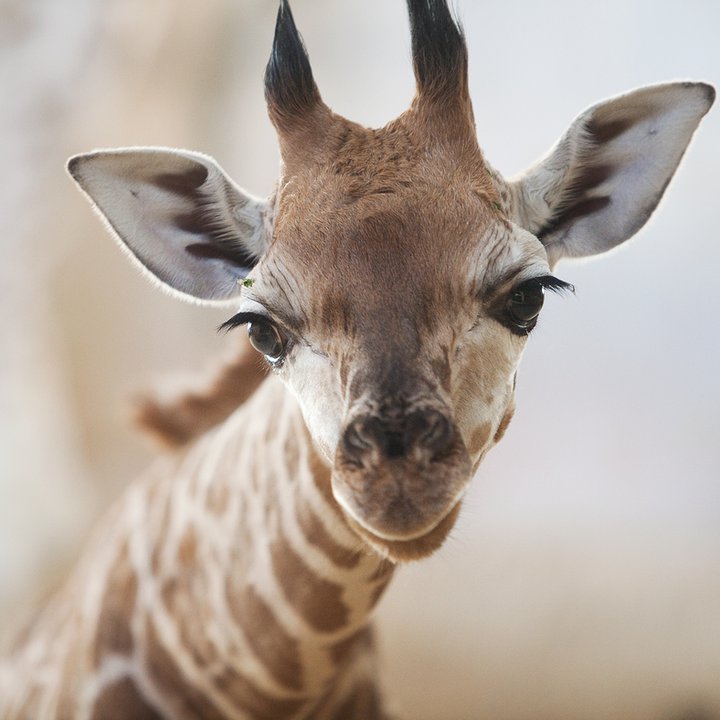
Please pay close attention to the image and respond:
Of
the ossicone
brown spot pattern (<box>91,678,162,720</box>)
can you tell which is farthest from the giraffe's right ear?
brown spot pattern (<box>91,678,162,720</box>)

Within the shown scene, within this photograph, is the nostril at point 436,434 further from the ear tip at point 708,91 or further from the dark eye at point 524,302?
Result: the ear tip at point 708,91

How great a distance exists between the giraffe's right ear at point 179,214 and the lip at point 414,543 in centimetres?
88

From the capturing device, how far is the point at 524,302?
189cm

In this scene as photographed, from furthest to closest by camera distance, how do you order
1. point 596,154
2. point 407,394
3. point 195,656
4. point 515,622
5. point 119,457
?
point 119,457
point 515,622
point 195,656
point 596,154
point 407,394

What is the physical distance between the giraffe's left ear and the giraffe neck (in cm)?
83

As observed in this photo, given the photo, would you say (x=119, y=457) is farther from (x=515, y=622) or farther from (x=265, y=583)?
(x=265, y=583)

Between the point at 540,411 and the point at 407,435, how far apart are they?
4559 millimetres

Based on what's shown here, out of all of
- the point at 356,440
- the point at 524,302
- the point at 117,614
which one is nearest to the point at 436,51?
the point at 524,302

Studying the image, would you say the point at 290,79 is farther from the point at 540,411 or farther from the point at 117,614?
the point at 540,411

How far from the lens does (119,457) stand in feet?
22.5

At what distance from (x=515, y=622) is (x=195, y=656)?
3.29 meters

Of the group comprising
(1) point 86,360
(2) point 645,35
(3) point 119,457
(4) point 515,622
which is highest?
(2) point 645,35

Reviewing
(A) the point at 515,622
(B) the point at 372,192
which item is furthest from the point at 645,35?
(B) the point at 372,192

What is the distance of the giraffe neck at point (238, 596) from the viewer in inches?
86.5
